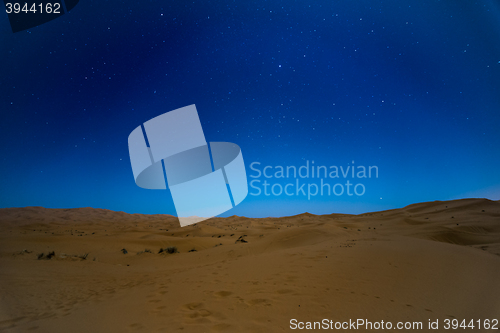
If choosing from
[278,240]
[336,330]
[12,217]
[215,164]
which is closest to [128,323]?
[336,330]

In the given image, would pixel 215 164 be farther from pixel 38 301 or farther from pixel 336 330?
pixel 336 330

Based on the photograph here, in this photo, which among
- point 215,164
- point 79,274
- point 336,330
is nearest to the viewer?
point 336,330

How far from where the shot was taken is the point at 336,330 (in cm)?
258

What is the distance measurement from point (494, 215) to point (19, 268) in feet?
72.2

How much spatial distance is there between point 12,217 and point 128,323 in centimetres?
3739

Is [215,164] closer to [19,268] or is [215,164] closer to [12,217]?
[19,268]

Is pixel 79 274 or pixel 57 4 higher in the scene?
pixel 57 4

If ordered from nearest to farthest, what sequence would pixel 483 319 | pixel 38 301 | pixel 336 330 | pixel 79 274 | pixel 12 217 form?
pixel 336 330 < pixel 483 319 < pixel 38 301 < pixel 79 274 < pixel 12 217

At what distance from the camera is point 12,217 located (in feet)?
89.1

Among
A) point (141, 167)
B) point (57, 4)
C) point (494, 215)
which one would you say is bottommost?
point (494, 215)

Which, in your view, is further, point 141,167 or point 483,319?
point 141,167

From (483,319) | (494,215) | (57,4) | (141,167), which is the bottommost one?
(483,319)

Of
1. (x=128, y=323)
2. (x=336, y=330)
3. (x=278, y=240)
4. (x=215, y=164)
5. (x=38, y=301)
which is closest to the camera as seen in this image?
(x=336, y=330)

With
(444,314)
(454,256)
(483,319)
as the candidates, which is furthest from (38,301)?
(454,256)
